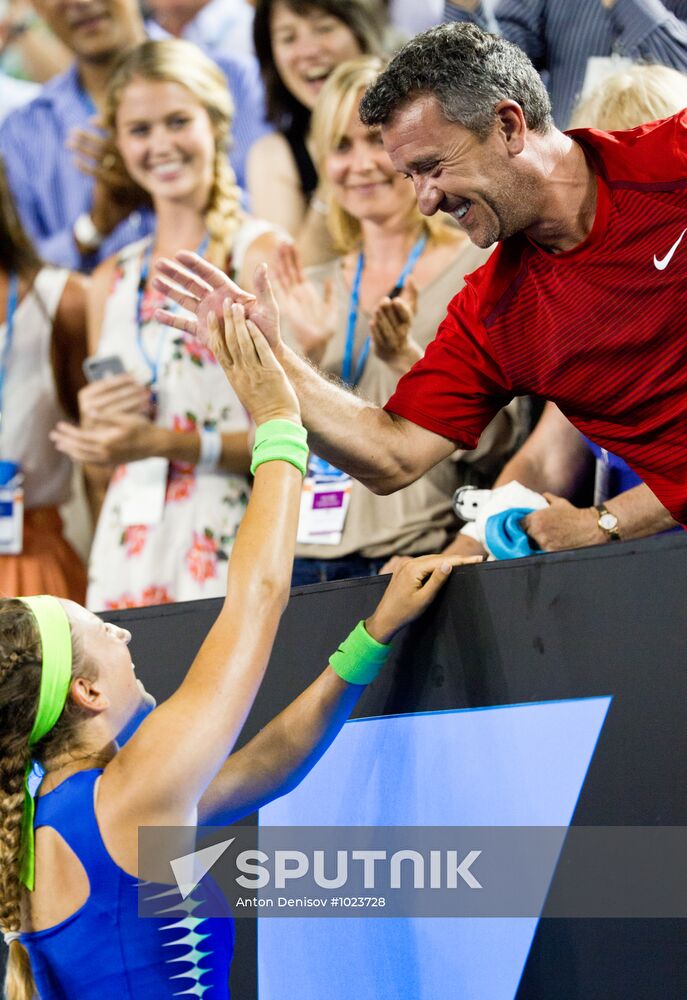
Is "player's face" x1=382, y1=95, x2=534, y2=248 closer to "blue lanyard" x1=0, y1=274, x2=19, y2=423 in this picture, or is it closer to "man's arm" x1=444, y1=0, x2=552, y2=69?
"man's arm" x1=444, y1=0, x2=552, y2=69

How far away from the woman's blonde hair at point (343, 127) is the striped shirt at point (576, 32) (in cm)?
35

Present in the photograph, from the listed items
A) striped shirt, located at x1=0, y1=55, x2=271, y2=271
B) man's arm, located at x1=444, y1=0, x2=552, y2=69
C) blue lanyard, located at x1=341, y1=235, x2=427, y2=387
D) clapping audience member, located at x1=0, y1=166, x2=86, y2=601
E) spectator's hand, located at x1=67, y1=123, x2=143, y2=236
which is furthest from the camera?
striped shirt, located at x1=0, y1=55, x2=271, y2=271

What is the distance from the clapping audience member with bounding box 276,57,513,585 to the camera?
3021 mm

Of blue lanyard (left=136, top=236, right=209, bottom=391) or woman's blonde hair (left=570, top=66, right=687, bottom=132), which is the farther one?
blue lanyard (left=136, top=236, right=209, bottom=391)

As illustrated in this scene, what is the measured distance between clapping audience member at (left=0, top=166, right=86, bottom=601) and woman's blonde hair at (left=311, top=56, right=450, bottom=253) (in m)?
1.10

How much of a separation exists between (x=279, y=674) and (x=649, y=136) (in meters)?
1.10

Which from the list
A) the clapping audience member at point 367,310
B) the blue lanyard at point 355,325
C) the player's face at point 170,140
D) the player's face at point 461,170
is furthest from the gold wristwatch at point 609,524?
the player's face at point 170,140

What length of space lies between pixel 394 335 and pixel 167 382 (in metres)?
0.96

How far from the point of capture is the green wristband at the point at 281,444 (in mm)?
1820

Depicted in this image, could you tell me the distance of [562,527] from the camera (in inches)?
87.4

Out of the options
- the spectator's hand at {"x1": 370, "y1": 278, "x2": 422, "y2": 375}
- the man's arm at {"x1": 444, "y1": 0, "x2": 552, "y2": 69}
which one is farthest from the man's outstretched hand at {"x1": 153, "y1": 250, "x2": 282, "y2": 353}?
the man's arm at {"x1": 444, "y1": 0, "x2": 552, "y2": 69}

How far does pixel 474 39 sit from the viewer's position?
6.61 ft

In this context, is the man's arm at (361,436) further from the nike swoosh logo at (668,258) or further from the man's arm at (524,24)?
the man's arm at (524,24)

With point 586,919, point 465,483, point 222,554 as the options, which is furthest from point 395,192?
point 586,919
